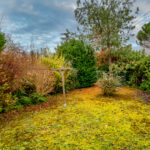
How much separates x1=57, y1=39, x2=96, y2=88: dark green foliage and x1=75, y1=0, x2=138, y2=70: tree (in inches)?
51.2

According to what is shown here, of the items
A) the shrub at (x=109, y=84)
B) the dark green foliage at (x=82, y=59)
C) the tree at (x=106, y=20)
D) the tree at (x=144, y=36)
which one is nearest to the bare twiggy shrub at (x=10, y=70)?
the shrub at (x=109, y=84)

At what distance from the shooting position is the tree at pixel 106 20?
8.32 m

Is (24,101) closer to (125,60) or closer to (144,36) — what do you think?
(125,60)

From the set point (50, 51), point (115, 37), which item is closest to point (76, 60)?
point (50, 51)

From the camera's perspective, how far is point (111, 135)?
8.13ft

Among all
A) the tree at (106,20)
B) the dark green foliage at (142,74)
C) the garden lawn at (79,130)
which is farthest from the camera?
the tree at (106,20)

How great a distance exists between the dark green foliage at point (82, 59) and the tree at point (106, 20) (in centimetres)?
130

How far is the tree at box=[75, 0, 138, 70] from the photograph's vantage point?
8320mm

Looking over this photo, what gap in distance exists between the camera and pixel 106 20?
324 inches

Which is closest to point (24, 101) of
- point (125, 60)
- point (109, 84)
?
point (109, 84)

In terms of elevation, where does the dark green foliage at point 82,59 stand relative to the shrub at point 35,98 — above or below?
above

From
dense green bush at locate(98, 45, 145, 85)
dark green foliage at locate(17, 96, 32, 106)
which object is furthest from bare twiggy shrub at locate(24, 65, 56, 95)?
dense green bush at locate(98, 45, 145, 85)

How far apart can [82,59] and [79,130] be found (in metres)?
A: 5.44

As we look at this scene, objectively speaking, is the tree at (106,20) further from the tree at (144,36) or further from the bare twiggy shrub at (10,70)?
the tree at (144,36)
